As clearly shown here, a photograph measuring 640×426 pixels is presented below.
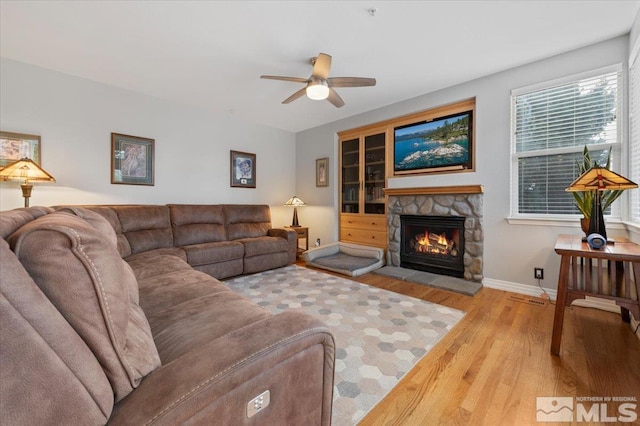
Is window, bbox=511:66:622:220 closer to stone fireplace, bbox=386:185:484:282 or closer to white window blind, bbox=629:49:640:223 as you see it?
white window blind, bbox=629:49:640:223

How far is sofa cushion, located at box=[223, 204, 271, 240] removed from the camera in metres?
4.10

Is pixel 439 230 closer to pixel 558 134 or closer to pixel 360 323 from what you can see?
pixel 558 134

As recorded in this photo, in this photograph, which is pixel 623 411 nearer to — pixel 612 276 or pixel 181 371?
pixel 612 276

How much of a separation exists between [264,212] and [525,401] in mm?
3937

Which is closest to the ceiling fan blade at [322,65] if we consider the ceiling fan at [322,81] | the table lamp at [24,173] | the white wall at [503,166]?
the ceiling fan at [322,81]

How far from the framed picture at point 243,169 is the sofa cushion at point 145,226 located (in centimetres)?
139

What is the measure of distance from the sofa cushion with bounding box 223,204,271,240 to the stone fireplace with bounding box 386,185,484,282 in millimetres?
2108

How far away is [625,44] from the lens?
2361 millimetres

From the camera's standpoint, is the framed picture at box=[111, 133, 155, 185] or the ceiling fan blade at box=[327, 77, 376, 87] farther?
the framed picture at box=[111, 133, 155, 185]

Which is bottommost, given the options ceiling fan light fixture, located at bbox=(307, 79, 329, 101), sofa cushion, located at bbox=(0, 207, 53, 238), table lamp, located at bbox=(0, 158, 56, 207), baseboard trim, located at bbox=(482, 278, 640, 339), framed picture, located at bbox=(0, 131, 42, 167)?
baseboard trim, located at bbox=(482, 278, 640, 339)

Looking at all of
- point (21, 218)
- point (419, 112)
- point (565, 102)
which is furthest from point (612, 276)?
point (21, 218)

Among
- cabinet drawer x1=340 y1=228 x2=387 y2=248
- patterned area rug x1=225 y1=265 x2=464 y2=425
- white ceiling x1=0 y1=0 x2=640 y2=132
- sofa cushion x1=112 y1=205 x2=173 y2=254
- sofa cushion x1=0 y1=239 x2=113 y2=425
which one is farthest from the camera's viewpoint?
cabinet drawer x1=340 y1=228 x2=387 y2=248

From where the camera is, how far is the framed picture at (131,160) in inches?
136

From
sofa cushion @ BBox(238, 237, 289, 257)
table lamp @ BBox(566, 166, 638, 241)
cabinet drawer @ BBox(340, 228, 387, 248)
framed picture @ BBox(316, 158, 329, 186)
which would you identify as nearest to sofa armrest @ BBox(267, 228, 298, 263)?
sofa cushion @ BBox(238, 237, 289, 257)
